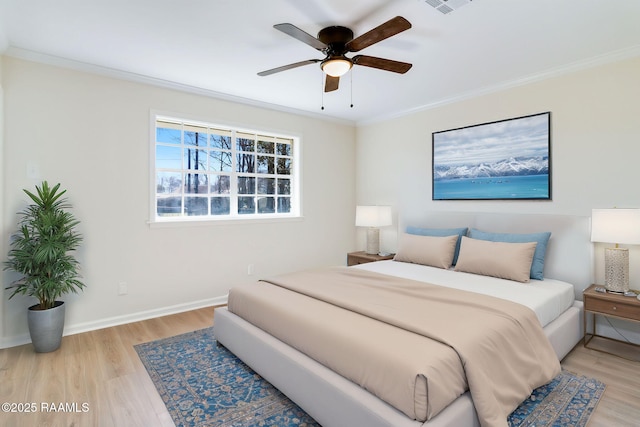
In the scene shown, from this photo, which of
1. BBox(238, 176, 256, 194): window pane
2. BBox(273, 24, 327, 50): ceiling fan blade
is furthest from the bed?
BBox(238, 176, 256, 194): window pane

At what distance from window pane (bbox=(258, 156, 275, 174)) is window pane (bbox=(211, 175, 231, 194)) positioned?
19.4 inches

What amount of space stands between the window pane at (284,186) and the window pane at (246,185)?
42cm

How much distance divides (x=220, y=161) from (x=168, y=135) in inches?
25.9

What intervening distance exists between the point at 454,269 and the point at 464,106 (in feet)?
6.46

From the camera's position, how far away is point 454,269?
3.44 metres

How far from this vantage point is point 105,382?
2.28 metres

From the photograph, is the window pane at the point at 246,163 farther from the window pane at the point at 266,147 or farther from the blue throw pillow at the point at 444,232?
the blue throw pillow at the point at 444,232

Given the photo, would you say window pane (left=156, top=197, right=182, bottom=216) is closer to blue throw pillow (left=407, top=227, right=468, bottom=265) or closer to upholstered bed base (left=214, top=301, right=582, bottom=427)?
upholstered bed base (left=214, top=301, right=582, bottom=427)

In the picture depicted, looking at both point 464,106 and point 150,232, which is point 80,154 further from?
point 464,106

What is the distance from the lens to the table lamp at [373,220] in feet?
14.9

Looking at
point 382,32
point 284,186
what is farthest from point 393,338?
point 284,186

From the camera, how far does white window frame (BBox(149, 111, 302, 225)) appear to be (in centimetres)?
357

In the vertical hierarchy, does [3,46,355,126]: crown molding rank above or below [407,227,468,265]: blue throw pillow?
above

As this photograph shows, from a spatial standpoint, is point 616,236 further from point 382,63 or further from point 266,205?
point 266,205
